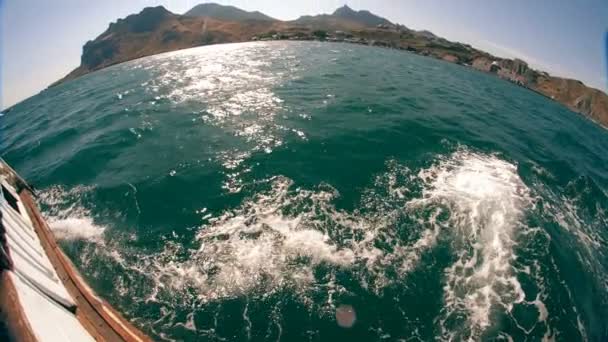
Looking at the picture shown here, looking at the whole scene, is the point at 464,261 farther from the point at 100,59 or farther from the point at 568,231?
the point at 100,59

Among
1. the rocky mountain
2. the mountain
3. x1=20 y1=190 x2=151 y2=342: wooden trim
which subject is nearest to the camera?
x1=20 y1=190 x2=151 y2=342: wooden trim

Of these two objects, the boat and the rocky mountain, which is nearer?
the boat

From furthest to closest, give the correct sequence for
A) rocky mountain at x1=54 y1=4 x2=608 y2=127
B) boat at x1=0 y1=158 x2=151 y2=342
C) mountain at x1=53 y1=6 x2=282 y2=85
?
mountain at x1=53 y1=6 x2=282 y2=85 → rocky mountain at x1=54 y1=4 x2=608 y2=127 → boat at x1=0 y1=158 x2=151 y2=342

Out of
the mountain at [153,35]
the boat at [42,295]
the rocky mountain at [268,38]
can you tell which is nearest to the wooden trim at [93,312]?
the boat at [42,295]

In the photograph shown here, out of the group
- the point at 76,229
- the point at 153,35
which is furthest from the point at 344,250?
the point at 153,35

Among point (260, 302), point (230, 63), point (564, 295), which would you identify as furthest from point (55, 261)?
point (230, 63)

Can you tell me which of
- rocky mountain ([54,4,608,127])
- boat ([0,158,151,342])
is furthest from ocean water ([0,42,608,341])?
rocky mountain ([54,4,608,127])

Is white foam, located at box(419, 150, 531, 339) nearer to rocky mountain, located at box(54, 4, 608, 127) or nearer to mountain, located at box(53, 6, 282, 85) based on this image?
rocky mountain, located at box(54, 4, 608, 127)

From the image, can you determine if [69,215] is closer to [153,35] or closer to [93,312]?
[93,312]

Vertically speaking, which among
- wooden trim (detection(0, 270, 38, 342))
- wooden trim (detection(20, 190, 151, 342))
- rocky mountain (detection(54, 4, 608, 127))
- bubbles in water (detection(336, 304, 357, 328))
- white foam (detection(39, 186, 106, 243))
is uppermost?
rocky mountain (detection(54, 4, 608, 127))
